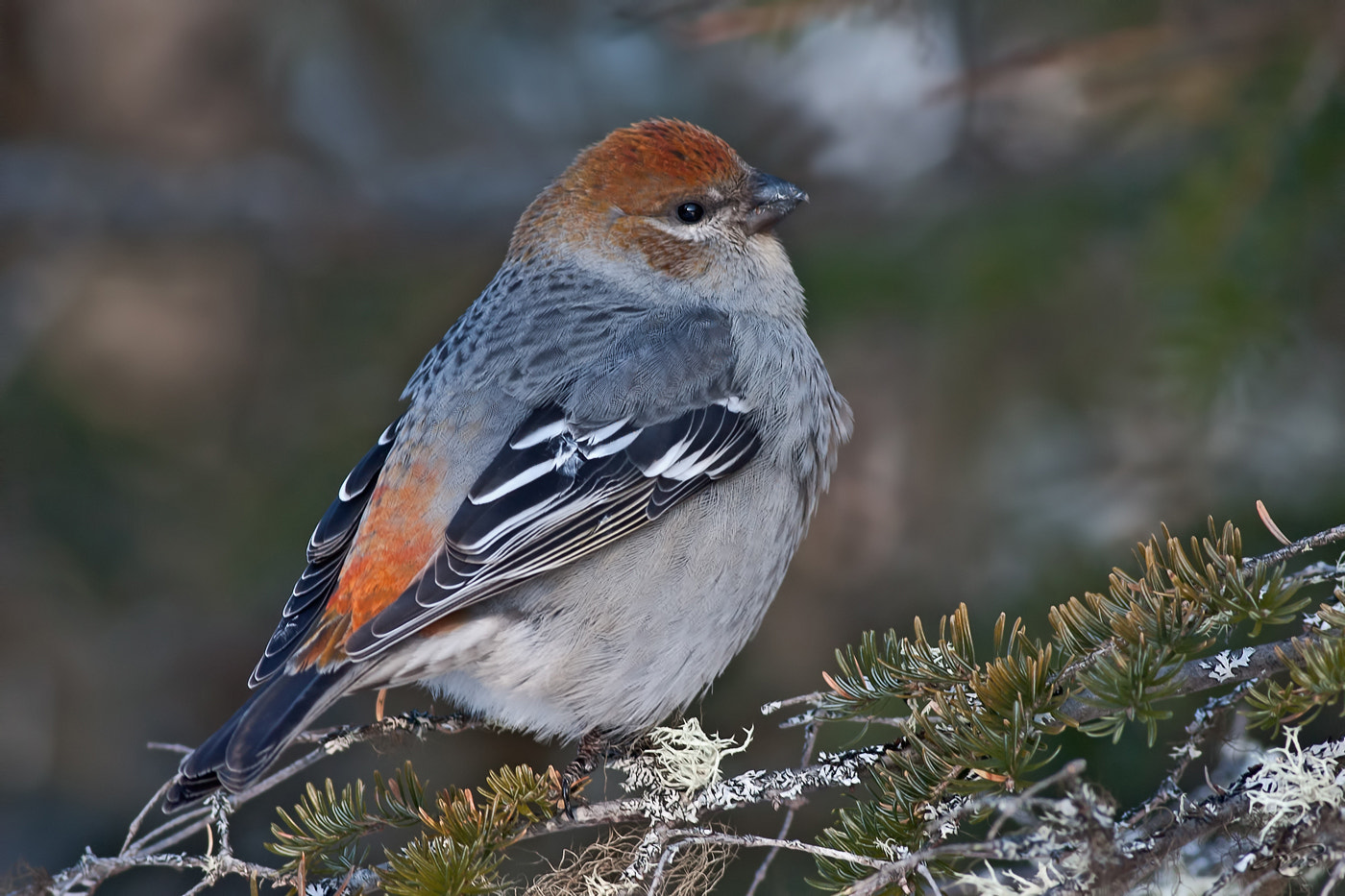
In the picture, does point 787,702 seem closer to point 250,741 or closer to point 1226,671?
point 1226,671

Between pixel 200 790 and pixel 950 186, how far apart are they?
354 cm

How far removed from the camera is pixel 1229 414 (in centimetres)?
348

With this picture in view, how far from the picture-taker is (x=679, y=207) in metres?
4.03

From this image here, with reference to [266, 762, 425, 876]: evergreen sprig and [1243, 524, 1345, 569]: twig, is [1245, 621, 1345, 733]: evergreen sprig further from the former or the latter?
[266, 762, 425, 876]: evergreen sprig

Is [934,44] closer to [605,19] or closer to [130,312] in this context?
[605,19]

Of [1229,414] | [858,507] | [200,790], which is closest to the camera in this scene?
[200,790]

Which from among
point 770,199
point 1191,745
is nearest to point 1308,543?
point 1191,745

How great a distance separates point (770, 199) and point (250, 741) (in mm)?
2476

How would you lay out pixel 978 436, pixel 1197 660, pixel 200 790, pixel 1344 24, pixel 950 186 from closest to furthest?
pixel 1197 660 < pixel 200 790 < pixel 1344 24 < pixel 978 436 < pixel 950 186

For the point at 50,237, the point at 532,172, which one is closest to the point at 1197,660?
the point at 532,172

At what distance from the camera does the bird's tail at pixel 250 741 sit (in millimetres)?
2592

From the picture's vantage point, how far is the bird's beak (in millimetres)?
3996

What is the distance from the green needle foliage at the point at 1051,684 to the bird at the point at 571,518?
3.22ft

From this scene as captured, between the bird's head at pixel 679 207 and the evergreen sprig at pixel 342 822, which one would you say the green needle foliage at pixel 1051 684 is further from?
the bird's head at pixel 679 207
